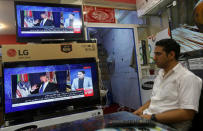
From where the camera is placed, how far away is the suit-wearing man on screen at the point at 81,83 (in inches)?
62.8

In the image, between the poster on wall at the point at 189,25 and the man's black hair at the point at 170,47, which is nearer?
the man's black hair at the point at 170,47

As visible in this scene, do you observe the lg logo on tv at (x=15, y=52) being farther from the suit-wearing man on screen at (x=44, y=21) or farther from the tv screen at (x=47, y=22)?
the suit-wearing man on screen at (x=44, y=21)

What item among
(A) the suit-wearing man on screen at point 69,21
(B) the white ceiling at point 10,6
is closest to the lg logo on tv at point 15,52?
(A) the suit-wearing man on screen at point 69,21

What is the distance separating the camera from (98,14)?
2936mm

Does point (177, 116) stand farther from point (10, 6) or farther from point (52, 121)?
point (10, 6)

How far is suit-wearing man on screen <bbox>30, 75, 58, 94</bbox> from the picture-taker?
4.77 feet

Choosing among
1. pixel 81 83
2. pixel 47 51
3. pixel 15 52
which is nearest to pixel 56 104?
pixel 81 83

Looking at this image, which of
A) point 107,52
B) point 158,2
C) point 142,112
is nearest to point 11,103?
point 142,112

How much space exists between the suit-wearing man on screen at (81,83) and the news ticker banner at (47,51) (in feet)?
0.77

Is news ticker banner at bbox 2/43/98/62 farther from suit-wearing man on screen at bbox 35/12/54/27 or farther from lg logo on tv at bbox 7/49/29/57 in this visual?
suit-wearing man on screen at bbox 35/12/54/27

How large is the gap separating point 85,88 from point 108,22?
182 centimetres

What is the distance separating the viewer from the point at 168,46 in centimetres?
136

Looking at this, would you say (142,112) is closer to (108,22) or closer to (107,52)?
(108,22)

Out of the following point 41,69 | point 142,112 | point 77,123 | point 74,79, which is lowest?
point 142,112
